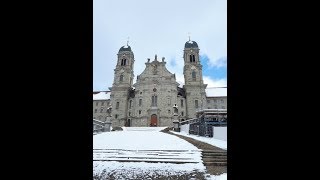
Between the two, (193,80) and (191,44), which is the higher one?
(191,44)

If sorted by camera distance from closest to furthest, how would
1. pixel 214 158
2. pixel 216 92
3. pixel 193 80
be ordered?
pixel 214 158 → pixel 193 80 → pixel 216 92

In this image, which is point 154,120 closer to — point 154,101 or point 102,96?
point 154,101

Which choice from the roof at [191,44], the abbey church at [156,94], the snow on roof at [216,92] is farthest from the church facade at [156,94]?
the snow on roof at [216,92]

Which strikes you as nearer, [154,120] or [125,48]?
[154,120]

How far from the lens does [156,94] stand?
4334 centimetres

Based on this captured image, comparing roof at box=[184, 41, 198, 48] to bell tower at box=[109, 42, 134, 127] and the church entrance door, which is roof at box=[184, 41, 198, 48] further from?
the church entrance door

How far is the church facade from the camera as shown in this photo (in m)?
41.8

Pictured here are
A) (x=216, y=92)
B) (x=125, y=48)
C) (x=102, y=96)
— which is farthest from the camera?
(x=102, y=96)

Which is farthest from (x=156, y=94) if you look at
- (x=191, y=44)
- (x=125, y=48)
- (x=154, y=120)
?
(x=125, y=48)

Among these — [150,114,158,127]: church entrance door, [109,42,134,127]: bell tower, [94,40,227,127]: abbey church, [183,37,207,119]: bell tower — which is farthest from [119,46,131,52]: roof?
[150,114,158,127]: church entrance door
